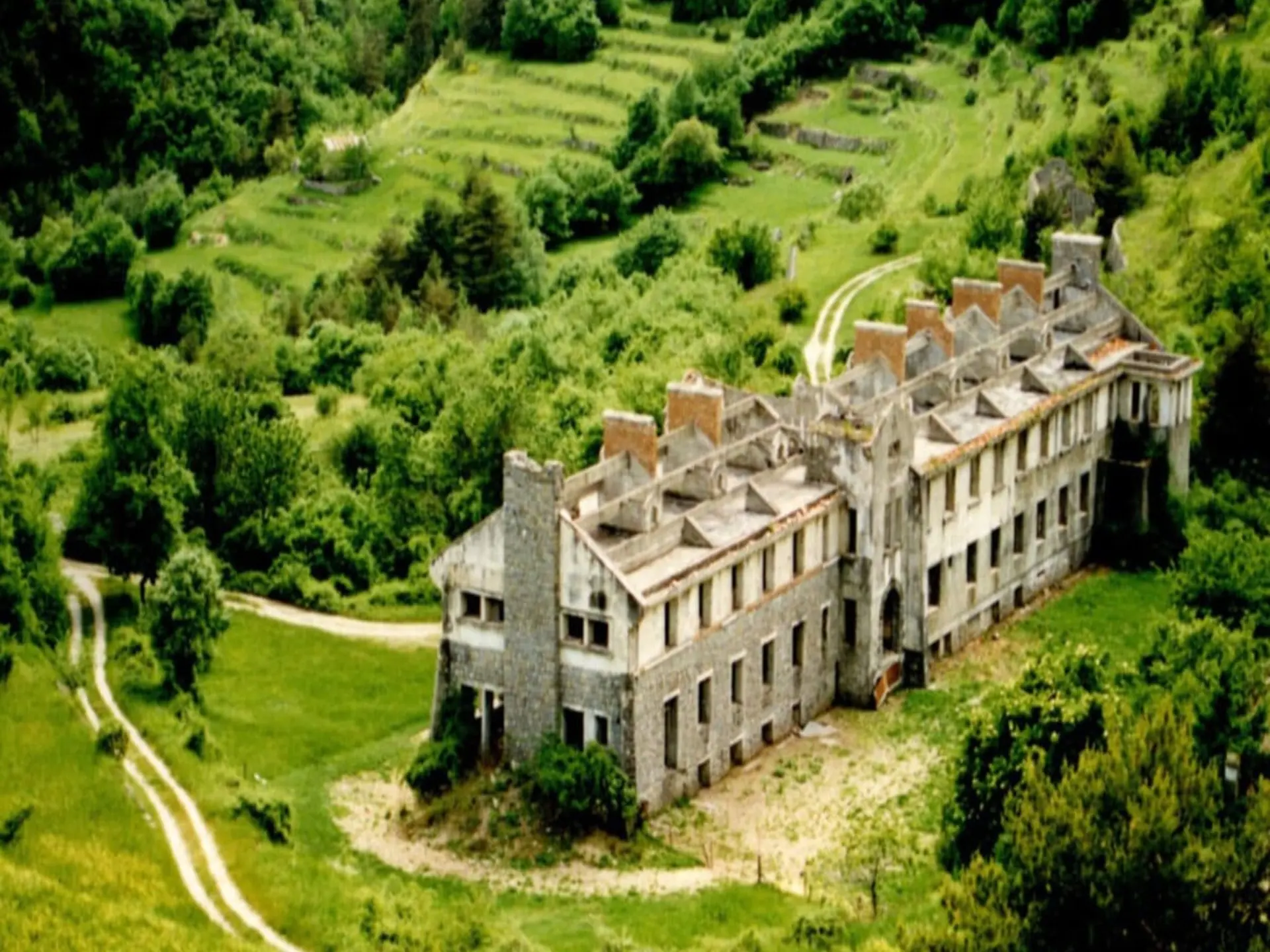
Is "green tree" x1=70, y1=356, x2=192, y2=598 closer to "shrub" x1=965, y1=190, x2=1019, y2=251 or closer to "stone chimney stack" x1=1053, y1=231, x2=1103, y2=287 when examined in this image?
"stone chimney stack" x1=1053, y1=231, x2=1103, y2=287

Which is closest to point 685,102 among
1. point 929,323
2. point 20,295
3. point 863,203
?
point 863,203

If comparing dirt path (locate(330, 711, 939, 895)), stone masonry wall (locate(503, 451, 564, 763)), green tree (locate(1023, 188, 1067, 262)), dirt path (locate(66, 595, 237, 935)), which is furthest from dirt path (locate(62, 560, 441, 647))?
green tree (locate(1023, 188, 1067, 262))

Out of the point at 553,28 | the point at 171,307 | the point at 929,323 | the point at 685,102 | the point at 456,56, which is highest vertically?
the point at 929,323

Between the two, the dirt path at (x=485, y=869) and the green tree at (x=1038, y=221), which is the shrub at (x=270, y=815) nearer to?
the dirt path at (x=485, y=869)

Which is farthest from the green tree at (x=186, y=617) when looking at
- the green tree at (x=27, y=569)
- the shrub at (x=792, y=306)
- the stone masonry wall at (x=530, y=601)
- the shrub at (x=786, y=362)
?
the shrub at (x=792, y=306)

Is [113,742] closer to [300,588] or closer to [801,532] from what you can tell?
[300,588]

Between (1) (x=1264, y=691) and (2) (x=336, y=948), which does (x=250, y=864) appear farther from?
(1) (x=1264, y=691)

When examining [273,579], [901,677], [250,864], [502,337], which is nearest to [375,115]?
[502,337]
